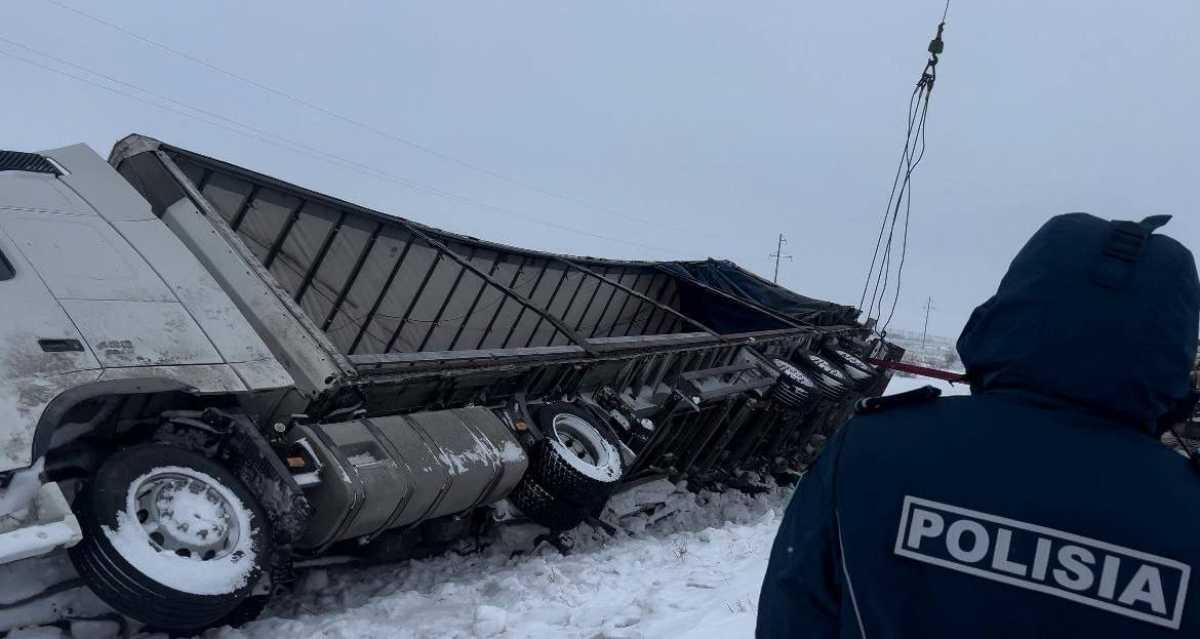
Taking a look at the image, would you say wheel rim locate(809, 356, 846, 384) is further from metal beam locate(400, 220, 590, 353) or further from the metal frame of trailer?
metal beam locate(400, 220, 590, 353)

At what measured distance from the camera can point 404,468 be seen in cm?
465

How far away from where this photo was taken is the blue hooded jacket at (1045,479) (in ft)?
3.49

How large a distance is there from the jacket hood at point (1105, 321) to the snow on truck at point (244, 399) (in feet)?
10.5

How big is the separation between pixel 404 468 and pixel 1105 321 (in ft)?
13.2

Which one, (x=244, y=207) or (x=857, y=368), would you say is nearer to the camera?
(x=244, y=207)

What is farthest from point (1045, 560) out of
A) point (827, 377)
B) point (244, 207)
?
Answer: point (827, 377)

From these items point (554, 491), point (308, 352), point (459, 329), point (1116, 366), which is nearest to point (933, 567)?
point (1116, 366)

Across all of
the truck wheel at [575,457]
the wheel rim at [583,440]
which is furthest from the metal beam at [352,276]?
the wheel rim at [583,440]

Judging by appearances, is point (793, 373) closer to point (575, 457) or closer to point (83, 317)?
point (575, 457)

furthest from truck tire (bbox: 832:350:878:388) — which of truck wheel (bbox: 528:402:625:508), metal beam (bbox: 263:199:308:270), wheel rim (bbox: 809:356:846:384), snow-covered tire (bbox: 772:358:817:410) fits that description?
metal beam (bbox: 263:199:308:270)

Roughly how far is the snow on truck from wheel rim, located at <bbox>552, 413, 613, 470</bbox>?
0.06 ft

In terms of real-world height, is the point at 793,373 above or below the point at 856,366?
below

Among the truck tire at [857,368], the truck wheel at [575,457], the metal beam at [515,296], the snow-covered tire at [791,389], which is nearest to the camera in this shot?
the truck wheel at [575,457]

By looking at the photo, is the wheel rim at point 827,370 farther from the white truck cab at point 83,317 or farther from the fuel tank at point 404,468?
the white truck cab at point 83,317
